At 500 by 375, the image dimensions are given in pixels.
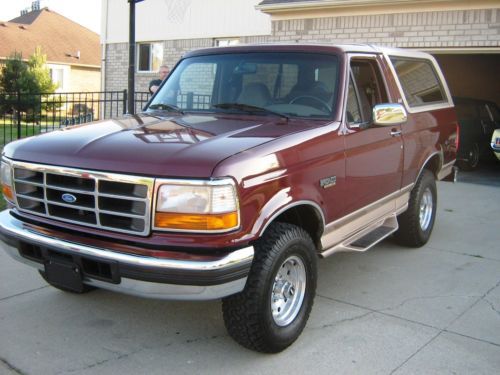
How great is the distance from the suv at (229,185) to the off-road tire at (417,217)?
24.6 inches

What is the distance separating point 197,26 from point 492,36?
350 inches

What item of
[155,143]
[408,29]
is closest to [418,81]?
[155,143]

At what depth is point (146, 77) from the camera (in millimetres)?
18297

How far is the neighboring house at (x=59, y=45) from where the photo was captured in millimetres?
34750

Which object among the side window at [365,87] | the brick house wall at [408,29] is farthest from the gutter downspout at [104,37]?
the side window at [365,87]

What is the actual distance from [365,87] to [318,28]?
803cm

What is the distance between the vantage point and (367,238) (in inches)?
193

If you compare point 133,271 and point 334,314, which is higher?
point 133,271

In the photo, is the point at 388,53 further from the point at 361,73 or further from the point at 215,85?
the point at 215,85

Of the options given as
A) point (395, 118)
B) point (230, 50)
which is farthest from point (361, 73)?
point (230, 50)

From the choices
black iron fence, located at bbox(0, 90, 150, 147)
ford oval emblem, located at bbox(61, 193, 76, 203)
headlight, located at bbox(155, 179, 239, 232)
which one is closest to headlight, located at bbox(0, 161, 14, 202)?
ford oval emblem, located at bbox(61, 193, 76, 203)

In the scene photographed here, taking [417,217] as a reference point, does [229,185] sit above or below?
above

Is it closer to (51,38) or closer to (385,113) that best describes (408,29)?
(385,113)

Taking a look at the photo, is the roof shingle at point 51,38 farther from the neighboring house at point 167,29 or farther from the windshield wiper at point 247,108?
the windshield wiper at point 247,108
